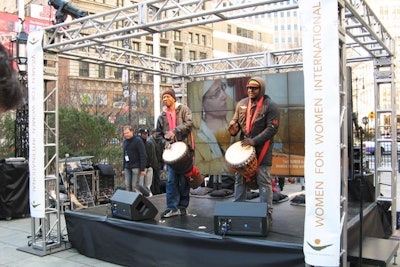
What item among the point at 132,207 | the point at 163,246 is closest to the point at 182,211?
the point at 132,207

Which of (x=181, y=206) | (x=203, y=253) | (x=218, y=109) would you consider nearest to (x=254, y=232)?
(x=203, y=253)

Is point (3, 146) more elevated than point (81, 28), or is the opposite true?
point (81, 28)

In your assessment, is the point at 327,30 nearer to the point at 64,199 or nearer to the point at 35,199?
the point at 35,199

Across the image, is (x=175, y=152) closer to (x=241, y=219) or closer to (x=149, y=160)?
(x=241, y=219)

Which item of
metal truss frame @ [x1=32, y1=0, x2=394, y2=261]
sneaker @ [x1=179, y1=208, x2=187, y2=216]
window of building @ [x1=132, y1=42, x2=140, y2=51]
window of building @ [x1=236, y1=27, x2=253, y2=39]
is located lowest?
sneaker @ [x1=179, y1=208, x2=187, y2=216]

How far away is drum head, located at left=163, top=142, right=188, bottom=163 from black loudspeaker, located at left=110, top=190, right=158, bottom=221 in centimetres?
67

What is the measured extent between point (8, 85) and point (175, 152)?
436 cm

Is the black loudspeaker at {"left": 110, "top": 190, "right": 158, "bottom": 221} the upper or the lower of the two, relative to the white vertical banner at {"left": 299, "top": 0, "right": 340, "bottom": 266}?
lower

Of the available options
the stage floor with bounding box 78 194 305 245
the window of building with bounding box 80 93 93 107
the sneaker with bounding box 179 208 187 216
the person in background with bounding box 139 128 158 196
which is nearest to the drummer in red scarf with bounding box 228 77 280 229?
the stage floor with bounding box 78 194 305 245

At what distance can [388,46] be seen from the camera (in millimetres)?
6660

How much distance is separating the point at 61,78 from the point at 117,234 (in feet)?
55.1

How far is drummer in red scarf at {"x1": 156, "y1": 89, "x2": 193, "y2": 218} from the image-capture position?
18.8ft

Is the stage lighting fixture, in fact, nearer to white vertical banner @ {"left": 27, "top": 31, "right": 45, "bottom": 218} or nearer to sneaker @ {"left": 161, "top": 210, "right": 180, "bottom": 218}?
white vertical banner @ {"left": 27, "top": 31, "right": 45, "bottom": 218}

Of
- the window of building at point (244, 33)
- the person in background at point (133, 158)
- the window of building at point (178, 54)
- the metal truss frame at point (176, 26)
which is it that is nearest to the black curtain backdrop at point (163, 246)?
the metal truss frame at point (176, 26)
